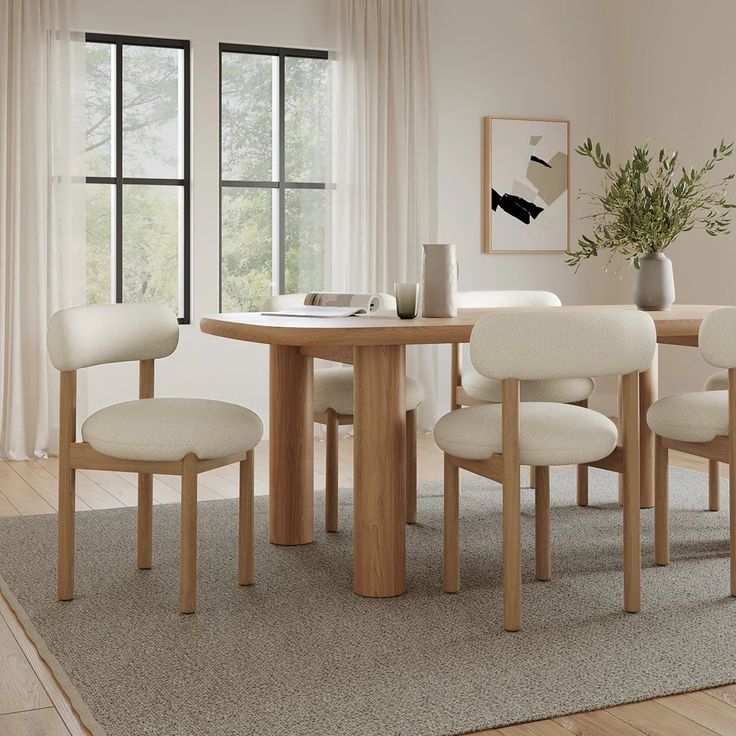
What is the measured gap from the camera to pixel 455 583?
9.43ft

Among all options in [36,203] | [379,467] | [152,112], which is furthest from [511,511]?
[152,112]

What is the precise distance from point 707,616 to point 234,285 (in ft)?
12.1

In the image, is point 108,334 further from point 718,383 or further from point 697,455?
point 718,383

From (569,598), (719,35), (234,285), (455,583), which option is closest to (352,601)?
(455,583)

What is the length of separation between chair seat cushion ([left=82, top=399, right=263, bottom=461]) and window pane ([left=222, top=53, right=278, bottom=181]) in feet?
10.5

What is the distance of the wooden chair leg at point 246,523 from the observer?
9.37ft

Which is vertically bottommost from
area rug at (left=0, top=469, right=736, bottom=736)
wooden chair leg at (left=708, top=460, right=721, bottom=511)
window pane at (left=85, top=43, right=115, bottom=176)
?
area rug at (left=0, top=469, right=736, bottom=736)

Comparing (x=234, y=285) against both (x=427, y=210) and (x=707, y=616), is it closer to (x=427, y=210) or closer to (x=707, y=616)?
(x=427, y=210)

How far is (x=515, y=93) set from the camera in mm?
6297

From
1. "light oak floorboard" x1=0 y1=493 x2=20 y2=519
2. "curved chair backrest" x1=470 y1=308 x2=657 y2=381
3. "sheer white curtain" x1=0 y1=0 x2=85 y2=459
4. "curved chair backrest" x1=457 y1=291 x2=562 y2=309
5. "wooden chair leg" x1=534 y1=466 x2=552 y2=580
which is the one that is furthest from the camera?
"sheer white curtain" x1=0 y1=0 x2=85 y2=459

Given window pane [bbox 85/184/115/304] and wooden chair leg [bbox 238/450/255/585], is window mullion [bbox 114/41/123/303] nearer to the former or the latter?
window pane [bbox 85/184/115/304]

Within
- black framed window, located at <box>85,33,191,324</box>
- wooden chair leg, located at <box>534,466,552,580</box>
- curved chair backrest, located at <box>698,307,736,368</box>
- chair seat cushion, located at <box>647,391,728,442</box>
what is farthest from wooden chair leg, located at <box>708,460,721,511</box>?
black framed window, located at <box>85,33,191,324</box>

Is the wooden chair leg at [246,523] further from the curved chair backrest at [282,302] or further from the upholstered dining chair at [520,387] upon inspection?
the upholstered dining chair at [520,387]

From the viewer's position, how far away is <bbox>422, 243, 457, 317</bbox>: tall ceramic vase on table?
3162 mm
